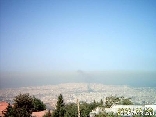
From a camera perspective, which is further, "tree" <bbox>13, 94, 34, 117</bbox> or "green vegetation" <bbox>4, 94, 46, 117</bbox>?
"tree" <bbox>13, 94, 34, 117</bbox>

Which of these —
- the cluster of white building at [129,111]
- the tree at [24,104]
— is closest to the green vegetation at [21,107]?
the tree at [24,104]

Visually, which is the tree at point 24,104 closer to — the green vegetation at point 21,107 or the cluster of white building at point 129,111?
the green vegetation at point 21,107

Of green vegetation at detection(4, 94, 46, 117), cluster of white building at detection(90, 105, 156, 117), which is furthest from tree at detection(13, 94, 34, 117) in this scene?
cluster of white building at detection(90, 105, 156, 117)

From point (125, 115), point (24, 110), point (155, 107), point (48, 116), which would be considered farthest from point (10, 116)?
point (155, 107)

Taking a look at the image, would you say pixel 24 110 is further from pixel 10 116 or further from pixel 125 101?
pixel 125 101

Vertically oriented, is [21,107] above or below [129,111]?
above

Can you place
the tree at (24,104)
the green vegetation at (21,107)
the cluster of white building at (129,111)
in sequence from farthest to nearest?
1. the cluster of white building at (129,111)
2. the tree at (24,104)
3. the green vegetation at (21,107)

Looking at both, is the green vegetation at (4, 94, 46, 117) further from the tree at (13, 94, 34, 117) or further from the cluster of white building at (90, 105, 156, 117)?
the cluster of white building at (90, 105, 156, 117)

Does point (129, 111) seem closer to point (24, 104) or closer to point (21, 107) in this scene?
point (24, 104)

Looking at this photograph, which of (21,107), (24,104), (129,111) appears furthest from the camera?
(129,111)

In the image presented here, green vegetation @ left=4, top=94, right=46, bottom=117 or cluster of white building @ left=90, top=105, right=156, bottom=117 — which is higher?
green vegetation @ left=4, top=94, right=46, bottom=117

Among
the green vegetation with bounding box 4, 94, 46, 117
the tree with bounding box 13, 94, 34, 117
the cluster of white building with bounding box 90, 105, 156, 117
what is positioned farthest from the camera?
the cluster of white building with bounding box 90, 105, 156, 117

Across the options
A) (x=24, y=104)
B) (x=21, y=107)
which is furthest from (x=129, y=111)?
(x=21, y=107)

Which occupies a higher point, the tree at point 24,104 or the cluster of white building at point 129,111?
the tree at point 24,104
